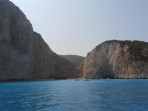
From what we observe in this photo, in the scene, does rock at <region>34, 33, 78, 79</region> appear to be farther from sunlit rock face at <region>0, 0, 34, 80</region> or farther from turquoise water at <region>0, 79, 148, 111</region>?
turquoise water at <region>0, 79, 148, 111</region>

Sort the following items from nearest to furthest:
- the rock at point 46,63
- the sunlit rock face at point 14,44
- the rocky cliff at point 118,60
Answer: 1. the sunlit rock face at point 14,44
2. the rocky cliff at point 118,60
3. the rock at point 46,63

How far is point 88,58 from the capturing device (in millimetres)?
156000

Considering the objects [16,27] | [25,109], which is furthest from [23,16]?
[25,109]

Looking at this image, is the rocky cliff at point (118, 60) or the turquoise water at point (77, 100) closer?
the turquoise water at point (77, 100)

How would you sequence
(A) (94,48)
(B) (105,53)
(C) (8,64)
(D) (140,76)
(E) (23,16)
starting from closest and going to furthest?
(C) (8,64) < (D) (140,76) < (E) (23,16) < (B) (105,53) < (A) (94,48)

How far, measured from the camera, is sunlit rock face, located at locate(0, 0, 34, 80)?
355 ft

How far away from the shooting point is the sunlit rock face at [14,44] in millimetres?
108188

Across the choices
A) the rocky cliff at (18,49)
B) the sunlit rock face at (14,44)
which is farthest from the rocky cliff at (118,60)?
the sunlit rock face at (14,44)

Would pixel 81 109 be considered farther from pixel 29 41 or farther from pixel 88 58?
pixel 88 58

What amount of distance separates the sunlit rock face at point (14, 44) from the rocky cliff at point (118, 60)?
120 ft

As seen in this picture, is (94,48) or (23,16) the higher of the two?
(23,16)

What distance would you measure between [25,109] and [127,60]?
106019mm

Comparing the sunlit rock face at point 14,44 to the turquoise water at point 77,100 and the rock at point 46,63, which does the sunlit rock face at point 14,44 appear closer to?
the rock at point 46,63

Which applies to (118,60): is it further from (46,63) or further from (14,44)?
(14,44)
